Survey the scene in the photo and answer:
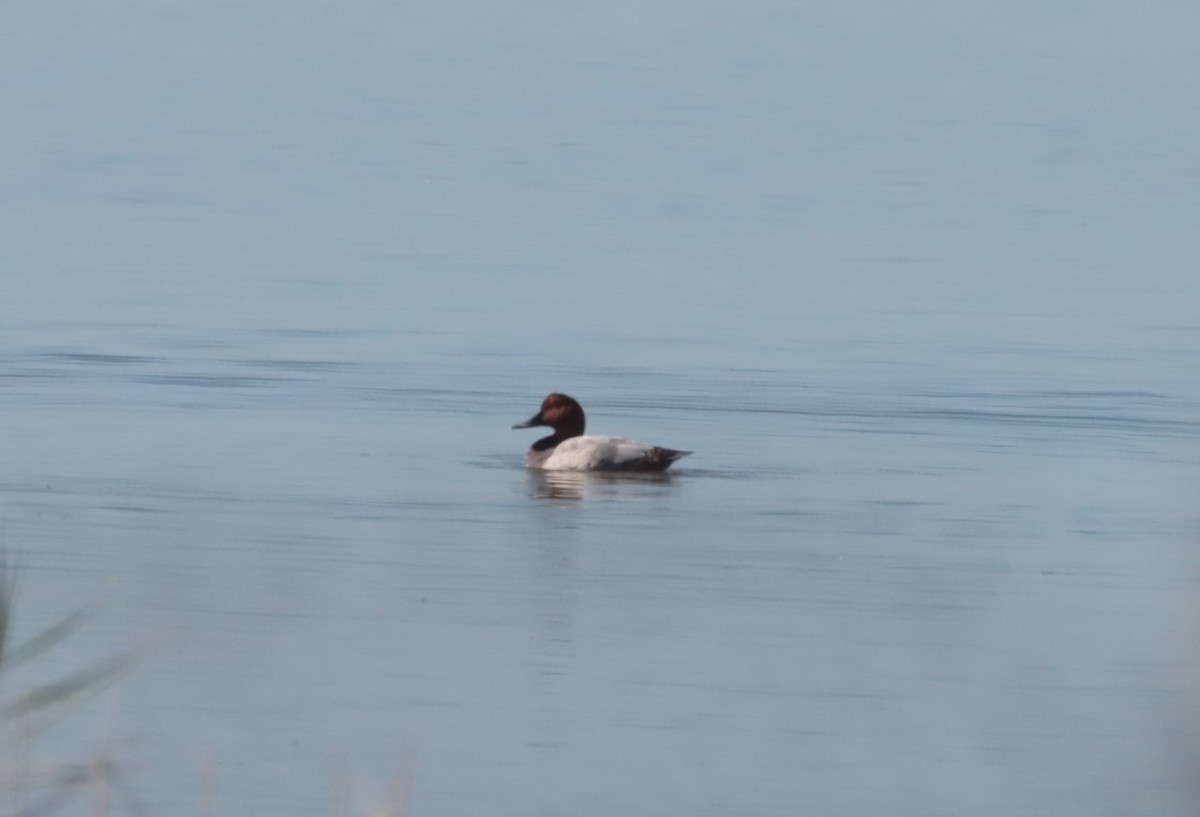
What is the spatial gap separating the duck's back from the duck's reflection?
5 centimetres

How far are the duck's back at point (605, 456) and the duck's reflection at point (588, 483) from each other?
5 centimetres

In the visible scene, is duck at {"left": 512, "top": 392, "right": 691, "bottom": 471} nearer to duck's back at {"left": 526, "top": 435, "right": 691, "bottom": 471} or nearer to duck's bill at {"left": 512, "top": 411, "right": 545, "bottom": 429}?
duck's back at {"left": 526, "top": 435, "right": 691, "bottom": 471}

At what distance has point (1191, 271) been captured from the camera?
2827 centimetres

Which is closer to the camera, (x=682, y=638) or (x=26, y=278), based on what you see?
(x=682, y=638)

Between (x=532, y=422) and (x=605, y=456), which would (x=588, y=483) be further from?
(x=532, y=422)

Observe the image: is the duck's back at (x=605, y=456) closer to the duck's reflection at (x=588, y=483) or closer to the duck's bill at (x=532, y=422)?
the duck's reflection at (x=588, y=483)

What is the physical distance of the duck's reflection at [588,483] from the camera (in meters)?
13.5

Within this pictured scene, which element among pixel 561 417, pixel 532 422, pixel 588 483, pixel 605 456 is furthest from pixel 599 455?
pixel 532 422

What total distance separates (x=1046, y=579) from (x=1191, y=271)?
18210 mm

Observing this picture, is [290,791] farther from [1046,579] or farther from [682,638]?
[1046,579]

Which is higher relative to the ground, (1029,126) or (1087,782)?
(1029,126)

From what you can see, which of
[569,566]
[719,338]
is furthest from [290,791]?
[719,338]

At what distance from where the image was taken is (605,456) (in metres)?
14.3

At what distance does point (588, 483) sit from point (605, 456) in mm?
324
